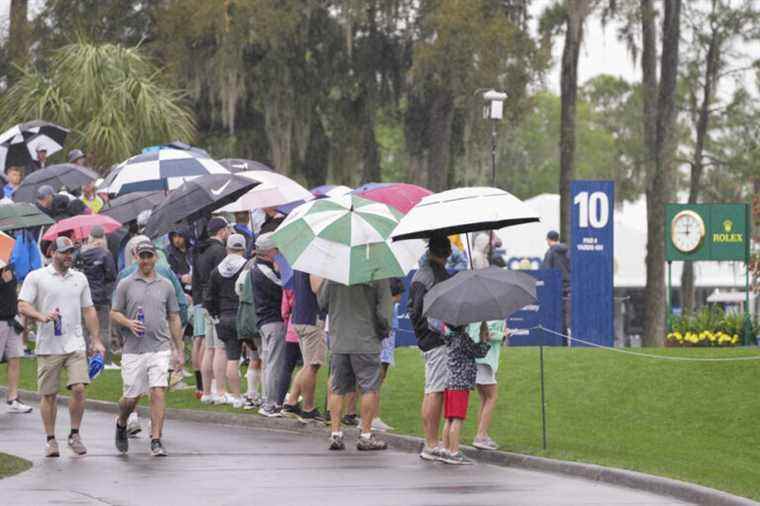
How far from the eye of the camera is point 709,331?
87.3 ft

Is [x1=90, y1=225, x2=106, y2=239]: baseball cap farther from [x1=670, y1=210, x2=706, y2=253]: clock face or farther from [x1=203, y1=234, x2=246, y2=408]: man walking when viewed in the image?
[x1=670, y1=210, x2=706, y2=253]: clock face

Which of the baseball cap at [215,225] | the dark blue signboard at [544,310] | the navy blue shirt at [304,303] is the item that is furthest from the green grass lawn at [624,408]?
the dark blue signboard at [544,310]

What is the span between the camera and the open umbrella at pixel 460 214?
50.2ft

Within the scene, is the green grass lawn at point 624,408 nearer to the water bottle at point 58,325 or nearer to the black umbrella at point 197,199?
the black umbrella at point 197,199

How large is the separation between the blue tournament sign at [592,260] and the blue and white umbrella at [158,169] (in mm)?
6474

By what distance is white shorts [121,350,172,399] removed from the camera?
15484mm

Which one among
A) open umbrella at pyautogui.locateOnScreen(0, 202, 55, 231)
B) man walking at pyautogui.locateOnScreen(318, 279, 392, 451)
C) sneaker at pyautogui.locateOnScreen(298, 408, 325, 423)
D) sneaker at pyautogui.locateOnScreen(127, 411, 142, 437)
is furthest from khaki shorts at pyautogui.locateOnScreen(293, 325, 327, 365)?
open umbrella at pyautogui.locateOnScreen(0, 202, 55, 231)

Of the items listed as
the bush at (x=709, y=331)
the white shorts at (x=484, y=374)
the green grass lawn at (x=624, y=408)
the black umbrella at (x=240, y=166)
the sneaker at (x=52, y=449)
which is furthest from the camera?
the bush at (x=709, y=331)

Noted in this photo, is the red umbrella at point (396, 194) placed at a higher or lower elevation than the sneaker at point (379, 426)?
higher

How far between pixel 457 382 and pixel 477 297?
3.38 feet

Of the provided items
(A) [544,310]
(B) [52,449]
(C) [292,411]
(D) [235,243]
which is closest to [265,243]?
(D) [235,243]

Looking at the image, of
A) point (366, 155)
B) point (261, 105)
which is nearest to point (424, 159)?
point (366, 155)

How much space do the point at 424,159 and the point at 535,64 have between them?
3.66 meters

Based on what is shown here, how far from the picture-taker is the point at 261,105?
4281 cm
